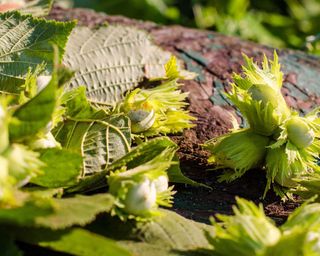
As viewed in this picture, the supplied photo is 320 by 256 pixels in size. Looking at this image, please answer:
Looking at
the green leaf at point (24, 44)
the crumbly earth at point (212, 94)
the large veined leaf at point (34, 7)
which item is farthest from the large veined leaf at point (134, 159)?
the large veined leaf at point (34, 7)

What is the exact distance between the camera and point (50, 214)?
0.79 m

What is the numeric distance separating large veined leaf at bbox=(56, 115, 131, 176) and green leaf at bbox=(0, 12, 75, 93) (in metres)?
0.12

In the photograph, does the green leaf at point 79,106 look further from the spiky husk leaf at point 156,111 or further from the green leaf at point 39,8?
the green leaf at point 39,8

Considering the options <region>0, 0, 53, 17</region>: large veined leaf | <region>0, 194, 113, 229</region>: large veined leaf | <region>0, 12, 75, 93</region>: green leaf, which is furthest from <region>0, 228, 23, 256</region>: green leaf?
<region>0, 0, 53, 17</region>: large veined leaf

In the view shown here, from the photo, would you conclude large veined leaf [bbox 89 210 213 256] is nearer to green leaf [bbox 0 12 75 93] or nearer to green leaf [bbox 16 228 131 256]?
green leaf [bbox 16 228 131 256]

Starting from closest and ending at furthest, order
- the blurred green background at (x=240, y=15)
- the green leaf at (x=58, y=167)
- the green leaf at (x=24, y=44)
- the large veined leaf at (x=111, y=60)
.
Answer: the green leaf at (x=58, y=167)
the green leaf at (x=24, y=44)
the large veined leaf at (x=111, y=60)
the blurred green background at (x=240, y=15)

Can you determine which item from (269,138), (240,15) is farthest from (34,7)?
(240,15)

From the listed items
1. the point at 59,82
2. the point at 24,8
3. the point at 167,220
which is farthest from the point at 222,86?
the point at 59,82

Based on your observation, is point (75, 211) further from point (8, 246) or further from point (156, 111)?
point (156, 111)

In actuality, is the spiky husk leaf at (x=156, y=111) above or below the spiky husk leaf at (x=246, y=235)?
above

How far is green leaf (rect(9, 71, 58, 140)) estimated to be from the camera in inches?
33.0

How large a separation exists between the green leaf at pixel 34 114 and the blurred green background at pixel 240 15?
1895 millimetres

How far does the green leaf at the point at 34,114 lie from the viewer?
33.0 inches

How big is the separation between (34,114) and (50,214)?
13 cm
